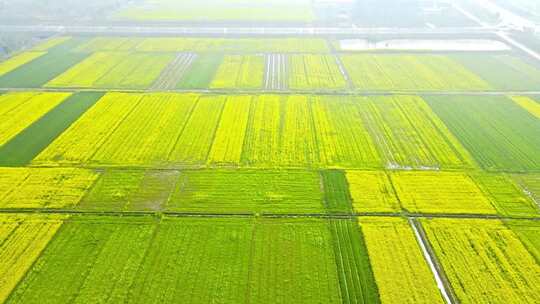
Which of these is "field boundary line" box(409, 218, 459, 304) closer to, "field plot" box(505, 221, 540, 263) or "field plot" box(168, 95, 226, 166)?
"field plot" box(505, 221, 540, 263)

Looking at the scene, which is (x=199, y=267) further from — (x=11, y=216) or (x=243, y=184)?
(x=11, y=216)

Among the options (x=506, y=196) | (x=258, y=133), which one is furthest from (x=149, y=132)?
(x=506, y=196)

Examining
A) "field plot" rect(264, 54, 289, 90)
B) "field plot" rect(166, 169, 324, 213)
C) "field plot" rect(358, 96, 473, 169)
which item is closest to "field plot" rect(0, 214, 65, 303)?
"field plot" rect(166, 169, 324, 213)

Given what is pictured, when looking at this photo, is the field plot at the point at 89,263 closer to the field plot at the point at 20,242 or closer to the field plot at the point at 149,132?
the field plot at the point at 20,242

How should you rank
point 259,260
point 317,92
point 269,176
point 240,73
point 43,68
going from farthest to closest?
point 43,68 < point 240,73 < point 317,92 < point 269,176 < point 259,260

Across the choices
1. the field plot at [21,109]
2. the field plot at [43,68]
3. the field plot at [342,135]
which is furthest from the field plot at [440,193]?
the field plot at [43,68]

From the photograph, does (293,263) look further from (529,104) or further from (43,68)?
(43,68)
